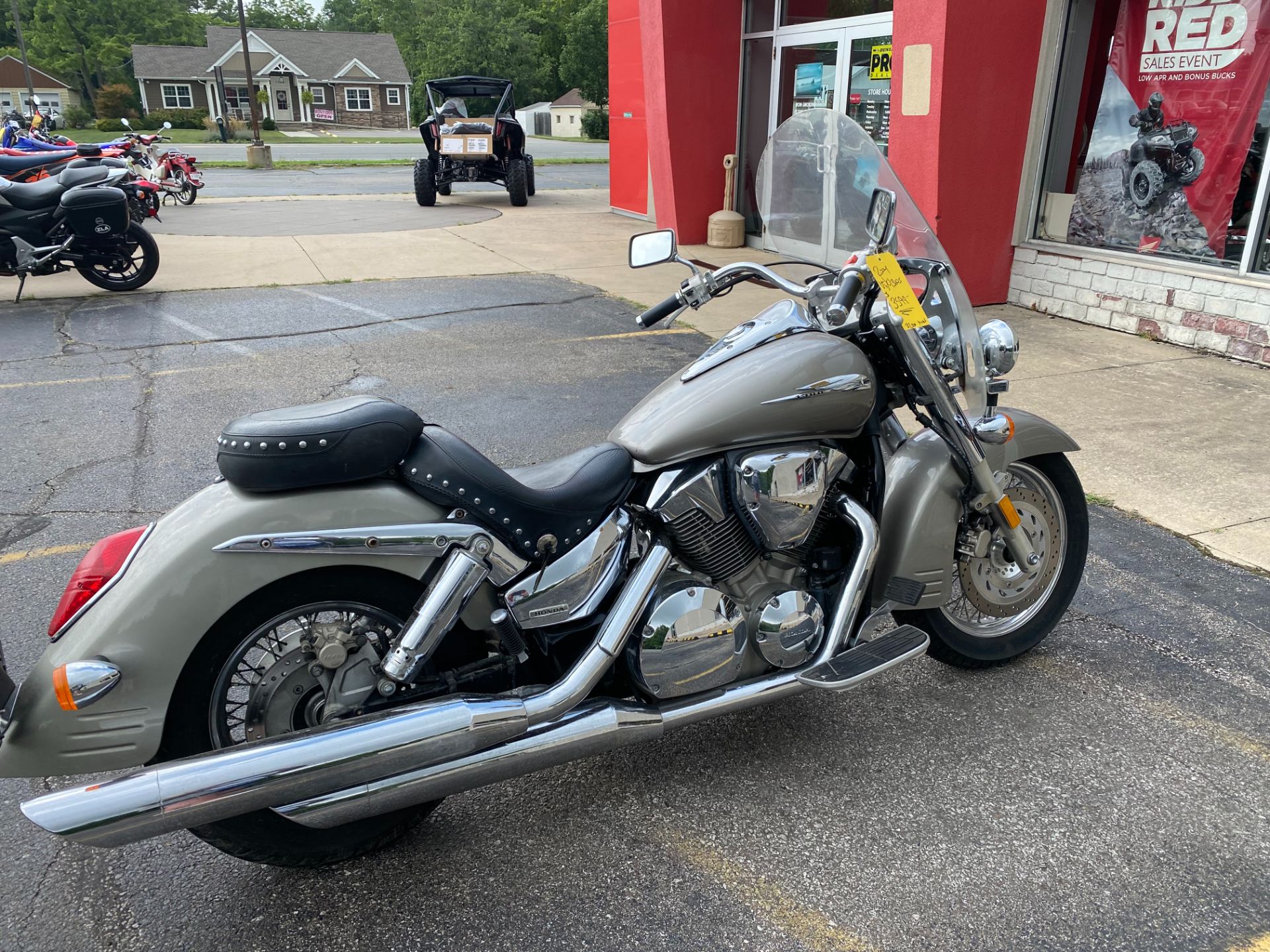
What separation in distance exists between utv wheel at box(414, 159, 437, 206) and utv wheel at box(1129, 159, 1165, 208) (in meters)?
11.7

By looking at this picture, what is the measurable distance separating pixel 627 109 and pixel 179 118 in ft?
168

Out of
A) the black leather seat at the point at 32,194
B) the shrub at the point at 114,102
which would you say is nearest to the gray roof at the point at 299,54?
the shrub at the point at 114,102

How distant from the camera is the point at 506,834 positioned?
2525 mm

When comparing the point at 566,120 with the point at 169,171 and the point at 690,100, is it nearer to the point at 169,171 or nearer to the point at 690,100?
the point at 169,171

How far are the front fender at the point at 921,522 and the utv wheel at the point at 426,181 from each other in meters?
14.9

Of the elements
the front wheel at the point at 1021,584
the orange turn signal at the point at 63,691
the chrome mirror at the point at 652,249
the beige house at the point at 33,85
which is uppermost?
the beige house at the point at 33,85

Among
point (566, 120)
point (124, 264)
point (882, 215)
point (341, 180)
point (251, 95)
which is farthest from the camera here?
point (566, 120)

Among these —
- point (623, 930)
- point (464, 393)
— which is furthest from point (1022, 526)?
point (464, 393)

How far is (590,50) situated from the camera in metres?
58.6

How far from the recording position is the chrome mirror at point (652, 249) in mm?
2664

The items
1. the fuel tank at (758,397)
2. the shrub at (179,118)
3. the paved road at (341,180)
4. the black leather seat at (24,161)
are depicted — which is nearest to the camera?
the fuel tank at (758,397)

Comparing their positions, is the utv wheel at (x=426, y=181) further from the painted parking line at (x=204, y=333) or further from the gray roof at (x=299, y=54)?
the gray roof at (x=299, y=54)

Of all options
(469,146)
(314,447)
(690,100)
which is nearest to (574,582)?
(314,447)

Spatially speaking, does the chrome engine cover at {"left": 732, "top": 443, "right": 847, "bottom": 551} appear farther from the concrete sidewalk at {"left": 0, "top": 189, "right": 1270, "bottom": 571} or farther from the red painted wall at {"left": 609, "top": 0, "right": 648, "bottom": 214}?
the red painted wall at {"left": 609, "top": 0, "right": 648, "bottom": 214}
